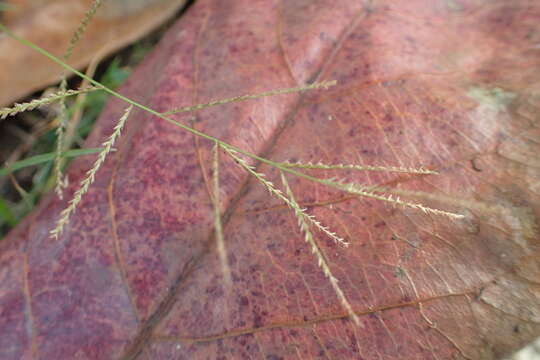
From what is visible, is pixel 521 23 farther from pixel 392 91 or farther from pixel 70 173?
pixel 70 173

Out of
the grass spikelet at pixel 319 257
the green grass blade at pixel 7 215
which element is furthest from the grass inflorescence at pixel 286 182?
the green grass blade at pixel 7 215

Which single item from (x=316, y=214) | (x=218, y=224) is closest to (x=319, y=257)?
(x=218, y=224)

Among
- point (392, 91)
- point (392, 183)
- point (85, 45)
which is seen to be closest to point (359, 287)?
point (392, 183)

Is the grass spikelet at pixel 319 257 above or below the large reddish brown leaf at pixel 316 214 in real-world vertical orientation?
above

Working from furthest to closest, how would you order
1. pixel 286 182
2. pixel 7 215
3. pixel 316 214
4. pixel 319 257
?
pixel 7 215 < pixel 316 214 < pixel 286 182 < pixel 319 257

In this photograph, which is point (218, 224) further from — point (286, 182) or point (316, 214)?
point (316, 214)

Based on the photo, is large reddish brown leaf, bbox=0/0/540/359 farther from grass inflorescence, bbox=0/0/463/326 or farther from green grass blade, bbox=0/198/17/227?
green grass blade, bbox=0/198/17/227

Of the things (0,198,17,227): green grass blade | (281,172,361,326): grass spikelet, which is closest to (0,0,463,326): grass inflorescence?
(281,172,361,326): grass spikelet

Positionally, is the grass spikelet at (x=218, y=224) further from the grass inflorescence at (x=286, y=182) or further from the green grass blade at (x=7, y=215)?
the green grass blade at (x=7, y=215)
